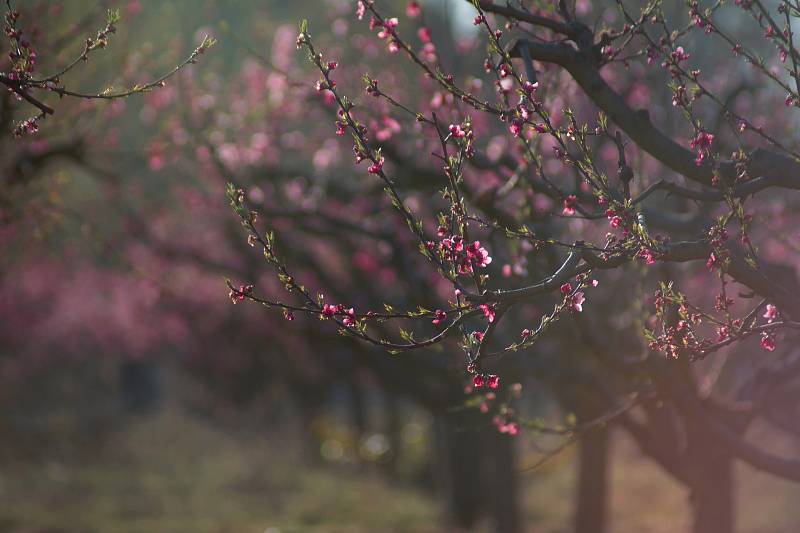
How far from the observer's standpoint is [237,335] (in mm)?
27469

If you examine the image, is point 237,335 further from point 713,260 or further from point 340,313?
point 713,260

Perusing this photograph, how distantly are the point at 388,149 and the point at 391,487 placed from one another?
50.5 ft

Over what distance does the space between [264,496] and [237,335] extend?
270 inches

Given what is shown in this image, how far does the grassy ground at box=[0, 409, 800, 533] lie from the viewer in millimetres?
17594

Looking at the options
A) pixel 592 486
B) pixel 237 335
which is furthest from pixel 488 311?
pixel 237 335

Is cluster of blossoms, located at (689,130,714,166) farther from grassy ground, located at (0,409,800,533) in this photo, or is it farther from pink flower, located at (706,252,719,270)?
grassy ground, located at (0,409,800,533)

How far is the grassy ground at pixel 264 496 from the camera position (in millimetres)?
17594

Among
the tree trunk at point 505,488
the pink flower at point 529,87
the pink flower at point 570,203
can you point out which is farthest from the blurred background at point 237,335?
the pink flower at point 529,87

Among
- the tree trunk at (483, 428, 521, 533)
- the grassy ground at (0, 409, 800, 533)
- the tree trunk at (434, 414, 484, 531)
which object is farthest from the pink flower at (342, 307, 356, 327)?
the tree trunk at (434, 414, 484, 531)

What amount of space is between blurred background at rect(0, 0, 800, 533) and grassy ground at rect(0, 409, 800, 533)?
11cm

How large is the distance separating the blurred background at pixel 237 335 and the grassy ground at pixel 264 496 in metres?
0.11

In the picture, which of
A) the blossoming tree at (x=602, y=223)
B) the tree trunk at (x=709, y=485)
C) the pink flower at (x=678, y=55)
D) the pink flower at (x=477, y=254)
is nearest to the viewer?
the pink flower at (x=477, y=254)

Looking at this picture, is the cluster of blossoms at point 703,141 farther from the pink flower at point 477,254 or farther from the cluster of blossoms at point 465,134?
the pink flower at point 477,254

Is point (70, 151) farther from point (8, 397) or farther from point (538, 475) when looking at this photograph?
point (8, 397)
